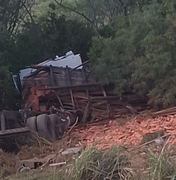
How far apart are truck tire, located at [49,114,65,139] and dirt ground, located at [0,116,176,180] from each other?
0.17 metres

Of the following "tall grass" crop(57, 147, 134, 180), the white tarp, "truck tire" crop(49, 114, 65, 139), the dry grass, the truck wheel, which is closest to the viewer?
the dry grass

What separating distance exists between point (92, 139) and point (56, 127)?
0.92m

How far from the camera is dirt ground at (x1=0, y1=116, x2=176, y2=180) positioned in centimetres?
1016

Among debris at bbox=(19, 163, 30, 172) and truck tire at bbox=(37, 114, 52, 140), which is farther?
truck tire at bbox=(37, 114, 52, 140)

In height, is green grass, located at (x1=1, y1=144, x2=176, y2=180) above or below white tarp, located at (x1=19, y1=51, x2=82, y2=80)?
below

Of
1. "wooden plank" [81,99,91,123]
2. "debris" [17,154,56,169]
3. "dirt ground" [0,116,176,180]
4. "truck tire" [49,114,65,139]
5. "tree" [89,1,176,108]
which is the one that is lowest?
"debris" [17,154,56,169]

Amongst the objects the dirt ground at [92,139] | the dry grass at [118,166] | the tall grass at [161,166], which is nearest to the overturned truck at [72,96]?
the dirt ground at [92,139]

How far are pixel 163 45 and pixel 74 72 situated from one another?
3470 mm

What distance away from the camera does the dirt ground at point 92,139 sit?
33.3ft

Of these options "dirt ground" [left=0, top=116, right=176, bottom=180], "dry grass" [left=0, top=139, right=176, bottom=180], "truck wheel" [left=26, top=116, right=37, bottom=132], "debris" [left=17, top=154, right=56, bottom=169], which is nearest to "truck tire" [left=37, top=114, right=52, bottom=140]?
"truck wheel" [left=26, top=116, right=37, bottom=132]

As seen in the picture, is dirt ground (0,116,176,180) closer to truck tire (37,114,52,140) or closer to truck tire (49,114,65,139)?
truck tire (49,114,65,139)

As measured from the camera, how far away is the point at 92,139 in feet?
42.7

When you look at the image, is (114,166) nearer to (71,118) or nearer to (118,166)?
(118,166)

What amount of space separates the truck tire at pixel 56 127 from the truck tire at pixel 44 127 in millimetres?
95
